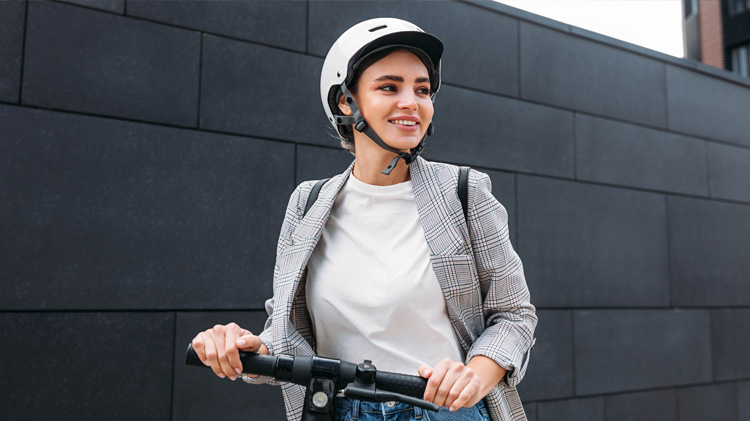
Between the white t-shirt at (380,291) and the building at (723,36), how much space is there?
1252 inches

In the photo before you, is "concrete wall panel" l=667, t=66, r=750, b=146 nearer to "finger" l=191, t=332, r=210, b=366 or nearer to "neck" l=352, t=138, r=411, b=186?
"neck" l=352, t=138, r=411, b=186

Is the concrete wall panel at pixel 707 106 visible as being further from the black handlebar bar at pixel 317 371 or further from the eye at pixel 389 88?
the black handlebar bar at pixel 317 371

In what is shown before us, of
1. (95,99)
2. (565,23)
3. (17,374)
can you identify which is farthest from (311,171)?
(565,23)

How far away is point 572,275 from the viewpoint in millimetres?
6211

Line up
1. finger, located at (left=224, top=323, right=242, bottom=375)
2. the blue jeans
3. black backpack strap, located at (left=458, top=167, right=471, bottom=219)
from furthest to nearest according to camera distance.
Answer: black backpack strap, located at (left=458, top=167, right=471, bottom=219), the blue jeans, finger, located at (left=224, top=323, right=242, bottom=375)

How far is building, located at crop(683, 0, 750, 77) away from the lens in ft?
95.4

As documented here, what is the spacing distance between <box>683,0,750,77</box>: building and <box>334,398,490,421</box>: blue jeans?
3193 cm

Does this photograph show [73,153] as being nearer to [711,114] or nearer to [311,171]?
[311,171]

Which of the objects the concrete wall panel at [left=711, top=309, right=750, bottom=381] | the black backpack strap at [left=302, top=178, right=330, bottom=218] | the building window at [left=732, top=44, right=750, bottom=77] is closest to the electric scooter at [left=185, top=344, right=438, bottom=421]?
the black backpack strap at [left=302, top=178, right=330, bottom=218]

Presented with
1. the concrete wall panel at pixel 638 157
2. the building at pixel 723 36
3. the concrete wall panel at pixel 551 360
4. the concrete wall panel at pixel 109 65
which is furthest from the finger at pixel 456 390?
the building at pixel 723 36

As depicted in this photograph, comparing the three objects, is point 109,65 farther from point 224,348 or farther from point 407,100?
point 224,348

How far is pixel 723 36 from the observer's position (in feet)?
97.3

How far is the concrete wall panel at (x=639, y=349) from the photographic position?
623 cm

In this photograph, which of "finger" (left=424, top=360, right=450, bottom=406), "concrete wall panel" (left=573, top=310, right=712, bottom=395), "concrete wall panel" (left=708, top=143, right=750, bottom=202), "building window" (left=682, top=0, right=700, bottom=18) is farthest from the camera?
"building window" (left=682, top=0, right=700, bottom=18)
